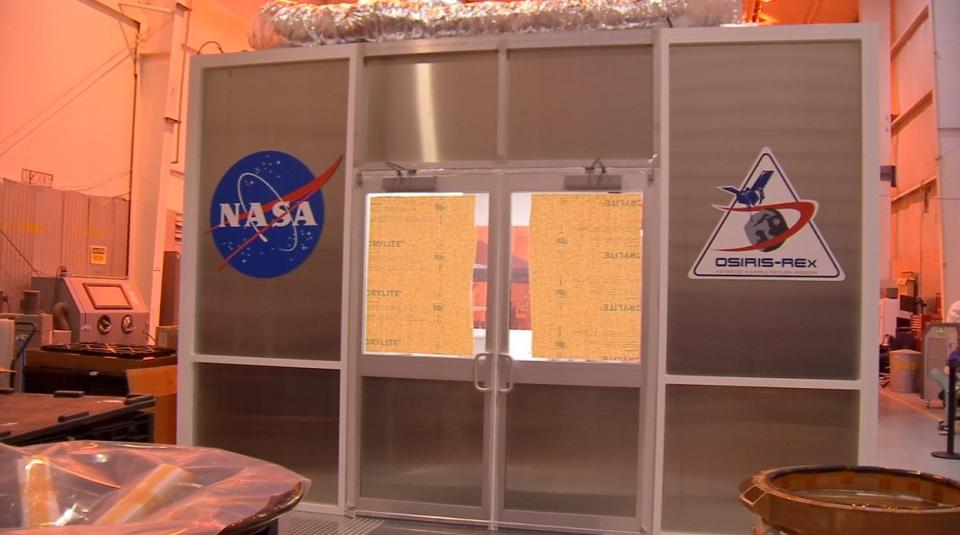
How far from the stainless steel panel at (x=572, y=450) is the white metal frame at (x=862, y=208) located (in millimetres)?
163

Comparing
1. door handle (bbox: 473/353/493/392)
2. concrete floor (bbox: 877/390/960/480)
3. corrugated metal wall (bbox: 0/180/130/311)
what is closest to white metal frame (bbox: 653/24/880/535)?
door handle (bbox: 473/353/493/392)

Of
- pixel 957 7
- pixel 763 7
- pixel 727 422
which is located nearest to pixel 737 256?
pixel 727 422

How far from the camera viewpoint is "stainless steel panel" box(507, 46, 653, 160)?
3832 millimetres

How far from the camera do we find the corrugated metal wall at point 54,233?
670cm

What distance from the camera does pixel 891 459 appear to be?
258 inches

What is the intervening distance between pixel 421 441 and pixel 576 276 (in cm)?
122

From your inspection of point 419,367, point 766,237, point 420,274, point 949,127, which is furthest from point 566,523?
point 949,127

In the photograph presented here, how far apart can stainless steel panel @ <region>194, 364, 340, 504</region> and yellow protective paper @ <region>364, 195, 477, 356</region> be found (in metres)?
0.43

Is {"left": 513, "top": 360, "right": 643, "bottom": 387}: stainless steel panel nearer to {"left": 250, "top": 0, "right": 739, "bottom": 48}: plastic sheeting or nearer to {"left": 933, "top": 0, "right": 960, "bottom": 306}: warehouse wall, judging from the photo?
{"left": 250, "top": 0, "right": 739, "bottom": 48}: plastic sheeting

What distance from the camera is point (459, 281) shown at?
402 cm

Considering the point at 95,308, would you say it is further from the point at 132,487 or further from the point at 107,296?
the point at 132,487

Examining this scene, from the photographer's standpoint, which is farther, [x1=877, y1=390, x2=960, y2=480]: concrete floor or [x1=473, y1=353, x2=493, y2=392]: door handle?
[x1=877, y1=390, x2=960, y2=480]: concrete floor

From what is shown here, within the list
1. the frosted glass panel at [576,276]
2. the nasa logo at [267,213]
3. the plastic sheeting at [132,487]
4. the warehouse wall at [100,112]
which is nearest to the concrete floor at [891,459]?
the plastic sheeting at [132,487]

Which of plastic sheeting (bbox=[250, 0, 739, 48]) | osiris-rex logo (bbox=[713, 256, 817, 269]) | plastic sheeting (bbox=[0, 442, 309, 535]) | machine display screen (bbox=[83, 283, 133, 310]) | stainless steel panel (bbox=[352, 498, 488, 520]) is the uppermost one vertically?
plastic sheeting (bbox=[250, 0, 739, 48])
